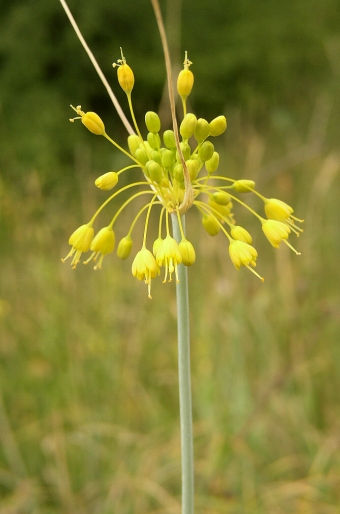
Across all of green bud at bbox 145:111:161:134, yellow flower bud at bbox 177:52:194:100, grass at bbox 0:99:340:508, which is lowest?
grass at bbox 0:99:340:508

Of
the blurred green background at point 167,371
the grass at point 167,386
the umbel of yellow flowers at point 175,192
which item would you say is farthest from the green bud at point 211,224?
the grass at point 167,386

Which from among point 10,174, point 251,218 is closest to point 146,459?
point 251,218

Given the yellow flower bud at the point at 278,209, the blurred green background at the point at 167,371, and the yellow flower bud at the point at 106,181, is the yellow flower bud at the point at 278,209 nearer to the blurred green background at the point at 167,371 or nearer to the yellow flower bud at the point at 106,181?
the yellow flower bud at the point at 106,181

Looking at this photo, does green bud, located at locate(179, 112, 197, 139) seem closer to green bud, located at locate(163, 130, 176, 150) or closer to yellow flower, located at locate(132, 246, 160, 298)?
green bud, located at locate(163, 130, 176, 150)

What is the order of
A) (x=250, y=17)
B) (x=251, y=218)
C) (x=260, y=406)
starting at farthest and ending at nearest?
(x=250, y=17), (x=251, y=218), (x=260, y=406)

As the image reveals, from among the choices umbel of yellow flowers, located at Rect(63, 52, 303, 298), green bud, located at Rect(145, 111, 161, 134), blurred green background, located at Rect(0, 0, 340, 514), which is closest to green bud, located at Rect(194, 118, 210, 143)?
umbel of yellow flowers, located at Rect(63, 52, 303, 298)

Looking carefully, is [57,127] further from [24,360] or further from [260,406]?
[260,406]
